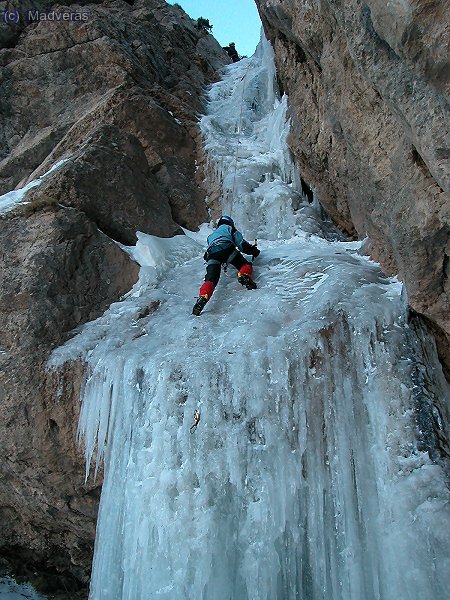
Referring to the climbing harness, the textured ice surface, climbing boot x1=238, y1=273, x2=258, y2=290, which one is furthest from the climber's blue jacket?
the textured ice surface

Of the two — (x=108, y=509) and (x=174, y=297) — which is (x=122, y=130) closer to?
(x=174, y=297)

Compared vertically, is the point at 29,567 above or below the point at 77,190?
below

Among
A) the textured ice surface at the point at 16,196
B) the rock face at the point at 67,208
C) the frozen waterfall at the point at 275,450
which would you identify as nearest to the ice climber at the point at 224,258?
the frozen waterfall at the point at 275,450

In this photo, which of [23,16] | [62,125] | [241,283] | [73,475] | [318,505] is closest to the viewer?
[318,505]

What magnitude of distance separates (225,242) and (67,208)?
104 inches

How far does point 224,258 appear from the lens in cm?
727

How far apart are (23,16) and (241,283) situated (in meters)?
10.8

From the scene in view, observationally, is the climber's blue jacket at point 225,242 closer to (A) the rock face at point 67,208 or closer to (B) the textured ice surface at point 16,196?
(A) the rock face at point 67,208

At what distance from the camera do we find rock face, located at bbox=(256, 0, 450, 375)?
13.9ft

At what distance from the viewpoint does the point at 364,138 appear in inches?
254

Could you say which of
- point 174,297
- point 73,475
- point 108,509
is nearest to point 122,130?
point 174,297

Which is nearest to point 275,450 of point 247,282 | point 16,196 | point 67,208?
point 247,282

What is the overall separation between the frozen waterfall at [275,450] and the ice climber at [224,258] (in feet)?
0.95

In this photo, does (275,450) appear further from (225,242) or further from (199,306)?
(225,242)
